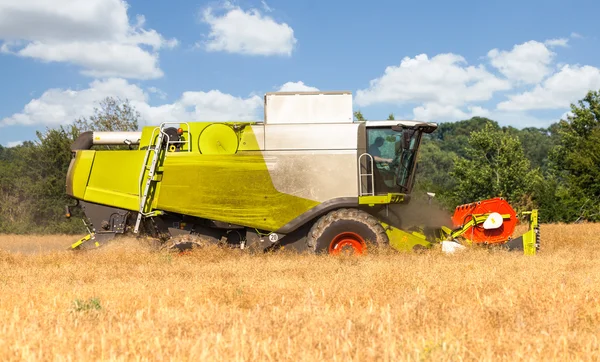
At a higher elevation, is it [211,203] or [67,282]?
[211,203]

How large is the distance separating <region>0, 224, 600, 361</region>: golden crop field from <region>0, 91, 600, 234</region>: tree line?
14054mm

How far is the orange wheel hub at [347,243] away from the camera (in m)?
11.4

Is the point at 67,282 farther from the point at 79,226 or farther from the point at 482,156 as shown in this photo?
the point at 482,156

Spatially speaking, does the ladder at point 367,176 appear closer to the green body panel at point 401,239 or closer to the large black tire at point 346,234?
the large black tire at point 346,234

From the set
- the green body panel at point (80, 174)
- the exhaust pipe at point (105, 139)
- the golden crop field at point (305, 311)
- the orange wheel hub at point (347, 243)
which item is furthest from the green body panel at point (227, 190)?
the golden crop field at point (305, 311)

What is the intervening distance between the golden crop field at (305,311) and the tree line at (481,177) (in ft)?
46.1

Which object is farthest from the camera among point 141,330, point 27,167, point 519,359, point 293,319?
point 27,167

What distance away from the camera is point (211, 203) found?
460 inches

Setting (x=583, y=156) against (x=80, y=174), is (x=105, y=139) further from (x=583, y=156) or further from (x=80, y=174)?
(x=583, y=156)

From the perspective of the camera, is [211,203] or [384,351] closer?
[384,351]

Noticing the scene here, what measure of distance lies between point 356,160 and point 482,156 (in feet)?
119

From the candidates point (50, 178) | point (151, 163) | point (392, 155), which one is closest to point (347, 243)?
point (392, 155)

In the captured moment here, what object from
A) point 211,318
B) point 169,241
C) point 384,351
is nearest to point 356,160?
point 169,241

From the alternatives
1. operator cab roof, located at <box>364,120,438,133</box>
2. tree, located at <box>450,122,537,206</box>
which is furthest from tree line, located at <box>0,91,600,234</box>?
operator cab roof, located at <box>364,120,438,133</box>
